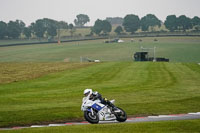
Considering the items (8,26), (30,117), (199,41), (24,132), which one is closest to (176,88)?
(30,117)

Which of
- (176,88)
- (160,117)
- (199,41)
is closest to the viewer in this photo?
(160,117)

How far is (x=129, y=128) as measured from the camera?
1444cm

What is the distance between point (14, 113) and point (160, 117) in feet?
27.7

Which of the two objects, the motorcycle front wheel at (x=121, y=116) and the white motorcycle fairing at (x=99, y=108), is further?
the motorcycle front wheel at (x=121, y=116)

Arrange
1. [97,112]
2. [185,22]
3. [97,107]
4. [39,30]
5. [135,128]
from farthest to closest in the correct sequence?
[185,22] < [39,30] < [97,112] < [97,107] < [135,128]

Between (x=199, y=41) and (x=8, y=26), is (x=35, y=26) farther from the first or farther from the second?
(x=199, y=41)

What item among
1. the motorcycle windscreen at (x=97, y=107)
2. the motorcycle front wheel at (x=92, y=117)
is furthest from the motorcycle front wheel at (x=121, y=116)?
the motorcycle front wheel at (x=92, y=117)

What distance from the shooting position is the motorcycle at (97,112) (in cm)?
1617

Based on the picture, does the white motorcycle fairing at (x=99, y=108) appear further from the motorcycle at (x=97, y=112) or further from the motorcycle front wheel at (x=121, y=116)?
the motorcycle front wheel at (x=121, y=116)

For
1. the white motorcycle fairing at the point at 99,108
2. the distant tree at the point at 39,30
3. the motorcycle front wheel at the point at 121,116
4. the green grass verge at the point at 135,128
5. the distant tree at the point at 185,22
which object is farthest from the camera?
the distant tree at the point at 185,22

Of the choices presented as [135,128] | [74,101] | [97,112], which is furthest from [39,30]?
[135,128]

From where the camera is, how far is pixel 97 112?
53.9 feet

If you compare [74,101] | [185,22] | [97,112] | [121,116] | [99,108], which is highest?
[185,22]

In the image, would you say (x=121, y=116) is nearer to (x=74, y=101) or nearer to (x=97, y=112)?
(x=97, y=112)
